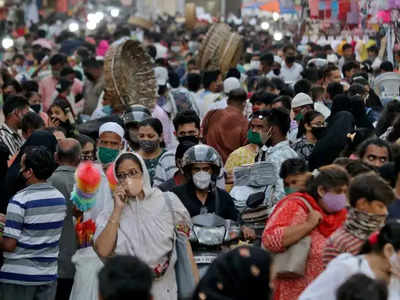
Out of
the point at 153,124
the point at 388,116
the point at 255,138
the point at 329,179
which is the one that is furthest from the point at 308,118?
the point at 329,179

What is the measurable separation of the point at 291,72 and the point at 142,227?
36.5 feet

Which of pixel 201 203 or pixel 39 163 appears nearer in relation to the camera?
pixel 39 163

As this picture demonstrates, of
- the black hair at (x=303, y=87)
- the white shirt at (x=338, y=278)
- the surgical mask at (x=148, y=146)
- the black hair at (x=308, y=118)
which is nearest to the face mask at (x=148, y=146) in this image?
the surgical mask at (x=148, y=146)

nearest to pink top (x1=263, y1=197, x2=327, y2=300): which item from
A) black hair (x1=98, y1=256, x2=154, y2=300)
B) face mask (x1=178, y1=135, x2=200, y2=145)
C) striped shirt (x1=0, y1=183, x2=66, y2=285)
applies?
striped shirt (x1=0, y1=183, x2=66, y2=285)

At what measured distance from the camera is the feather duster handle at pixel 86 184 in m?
6.53

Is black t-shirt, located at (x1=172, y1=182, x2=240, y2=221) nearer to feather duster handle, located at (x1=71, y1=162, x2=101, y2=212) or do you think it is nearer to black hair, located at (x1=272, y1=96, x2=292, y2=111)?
feather duster handle, located at (x1=71, y1=162, x2=101, y2=212)

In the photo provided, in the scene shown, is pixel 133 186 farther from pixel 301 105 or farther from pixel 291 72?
pixel 291 72

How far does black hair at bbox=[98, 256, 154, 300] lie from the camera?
391 centimetres

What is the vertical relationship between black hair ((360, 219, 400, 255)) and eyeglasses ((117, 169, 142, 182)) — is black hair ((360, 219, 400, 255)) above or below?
above

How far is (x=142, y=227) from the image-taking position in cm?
641

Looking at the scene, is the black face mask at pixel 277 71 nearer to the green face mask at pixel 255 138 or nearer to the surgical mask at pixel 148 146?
the green face mask at pixel 255 138

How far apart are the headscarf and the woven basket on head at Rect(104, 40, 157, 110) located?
8.42 m

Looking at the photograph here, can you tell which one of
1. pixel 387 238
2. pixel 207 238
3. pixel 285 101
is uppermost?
pixel 387 238

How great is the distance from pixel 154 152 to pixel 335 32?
10.9 meters
